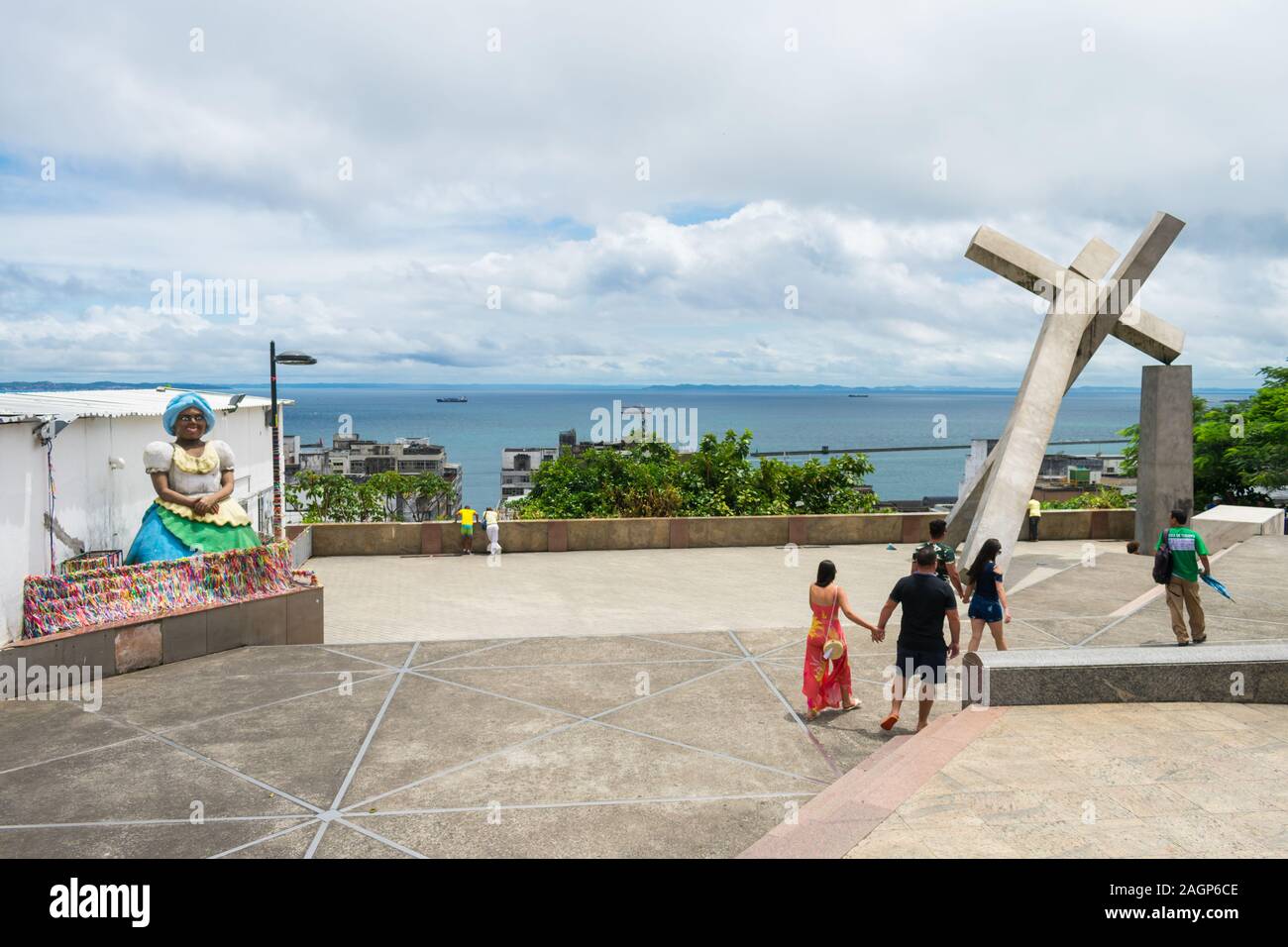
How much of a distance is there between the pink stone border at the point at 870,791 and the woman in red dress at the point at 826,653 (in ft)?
2.87

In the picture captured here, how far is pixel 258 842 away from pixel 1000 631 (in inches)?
308

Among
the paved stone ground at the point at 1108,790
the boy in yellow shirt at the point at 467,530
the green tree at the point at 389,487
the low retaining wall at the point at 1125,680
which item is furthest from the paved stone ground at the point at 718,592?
the green tree at the point at 389,487

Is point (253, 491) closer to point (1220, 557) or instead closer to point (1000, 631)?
point (1000, 631)

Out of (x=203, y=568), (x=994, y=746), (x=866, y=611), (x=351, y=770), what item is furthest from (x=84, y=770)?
(x=866, y=611)

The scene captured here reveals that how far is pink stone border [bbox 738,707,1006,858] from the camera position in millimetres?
5676

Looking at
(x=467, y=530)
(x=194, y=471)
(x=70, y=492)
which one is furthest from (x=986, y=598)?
(x=467, y=530)

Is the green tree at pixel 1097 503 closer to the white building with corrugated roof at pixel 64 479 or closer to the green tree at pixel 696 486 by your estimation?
the green tree at pixel 696 486

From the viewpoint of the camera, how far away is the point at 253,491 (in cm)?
2383

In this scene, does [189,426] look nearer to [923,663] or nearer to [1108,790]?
[923,663]

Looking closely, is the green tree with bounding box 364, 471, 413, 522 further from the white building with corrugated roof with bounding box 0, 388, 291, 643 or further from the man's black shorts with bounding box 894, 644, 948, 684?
the man's black shorts with bounding box 894, 644, 948, 684

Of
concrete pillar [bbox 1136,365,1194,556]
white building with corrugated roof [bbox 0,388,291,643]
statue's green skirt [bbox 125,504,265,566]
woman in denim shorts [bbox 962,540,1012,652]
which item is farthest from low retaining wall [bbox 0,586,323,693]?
concrete pillar [bbox 1136,365,1194,556]

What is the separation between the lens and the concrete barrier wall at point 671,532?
65.8 feet

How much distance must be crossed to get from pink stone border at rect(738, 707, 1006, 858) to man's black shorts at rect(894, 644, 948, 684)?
1.28 feet
